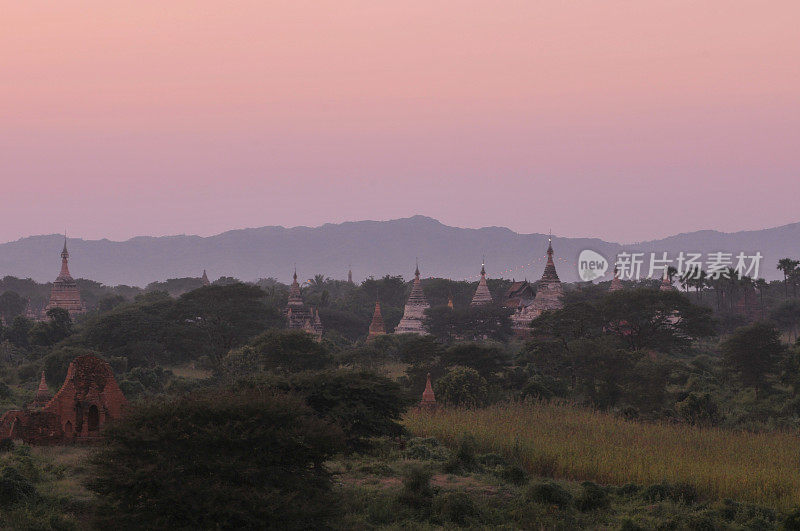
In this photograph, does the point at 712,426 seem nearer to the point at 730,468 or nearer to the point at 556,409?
the point at 556,409

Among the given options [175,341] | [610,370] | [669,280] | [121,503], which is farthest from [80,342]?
[669,280]

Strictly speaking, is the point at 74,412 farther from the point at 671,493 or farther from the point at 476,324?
the point at 476,324

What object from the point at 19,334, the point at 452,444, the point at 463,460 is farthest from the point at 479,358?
the point at 19,334

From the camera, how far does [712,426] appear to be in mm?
35750

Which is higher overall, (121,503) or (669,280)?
(669,280)

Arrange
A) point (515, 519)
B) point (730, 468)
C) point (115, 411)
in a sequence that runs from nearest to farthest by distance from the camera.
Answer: point (515, 519) → point (730, 468) → point (115, 411)

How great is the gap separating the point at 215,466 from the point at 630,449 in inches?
634

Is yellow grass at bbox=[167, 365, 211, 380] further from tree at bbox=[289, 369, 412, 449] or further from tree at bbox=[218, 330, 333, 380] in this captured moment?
tree at bbox=[289, 369, 412, 449]

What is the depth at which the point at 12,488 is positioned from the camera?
66.6 feet

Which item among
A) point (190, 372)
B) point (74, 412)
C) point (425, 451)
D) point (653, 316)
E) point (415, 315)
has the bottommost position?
point (190, 372)

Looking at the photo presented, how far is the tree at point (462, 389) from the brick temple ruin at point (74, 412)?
16.9m

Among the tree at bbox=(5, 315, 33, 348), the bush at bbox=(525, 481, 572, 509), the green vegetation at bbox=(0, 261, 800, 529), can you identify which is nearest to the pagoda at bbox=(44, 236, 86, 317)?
the tree at bbox=(5, 315, 33, 348)

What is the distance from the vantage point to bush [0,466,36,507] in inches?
795

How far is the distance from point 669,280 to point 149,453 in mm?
99609
